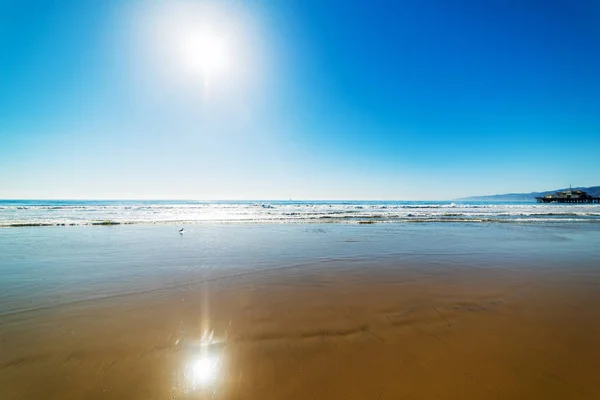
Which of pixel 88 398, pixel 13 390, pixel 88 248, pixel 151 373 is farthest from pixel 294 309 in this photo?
pixel 88 248

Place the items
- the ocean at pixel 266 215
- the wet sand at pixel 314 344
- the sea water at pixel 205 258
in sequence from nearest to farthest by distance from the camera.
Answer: the wet sand at pixel 314 344, the sea water at pixel 205 258, the ocean at pixel 266 215

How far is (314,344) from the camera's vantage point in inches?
157

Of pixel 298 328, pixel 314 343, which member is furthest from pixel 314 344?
pixel 298 328

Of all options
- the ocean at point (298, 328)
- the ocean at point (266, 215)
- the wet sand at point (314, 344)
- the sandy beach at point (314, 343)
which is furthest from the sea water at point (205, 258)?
the ocean at point (266, 215)

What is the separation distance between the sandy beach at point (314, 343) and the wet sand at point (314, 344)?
0.07 feet

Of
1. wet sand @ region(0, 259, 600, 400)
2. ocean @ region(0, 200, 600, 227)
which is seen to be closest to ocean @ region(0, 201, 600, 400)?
wet sand @ region(0, 259, 600, 400)

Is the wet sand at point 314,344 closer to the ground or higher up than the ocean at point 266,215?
closer to the ground

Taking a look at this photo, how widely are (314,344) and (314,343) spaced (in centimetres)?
3

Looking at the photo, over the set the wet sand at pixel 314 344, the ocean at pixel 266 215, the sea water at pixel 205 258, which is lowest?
the wet sand at pixel 314 344

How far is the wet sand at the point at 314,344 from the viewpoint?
3.10 metres

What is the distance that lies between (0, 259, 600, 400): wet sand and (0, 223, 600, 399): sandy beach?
0.07ft

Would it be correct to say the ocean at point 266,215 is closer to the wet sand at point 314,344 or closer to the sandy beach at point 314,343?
the sandy beach at point 314,343

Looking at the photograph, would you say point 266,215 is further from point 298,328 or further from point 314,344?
point 314,344

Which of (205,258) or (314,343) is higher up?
(205,258)
